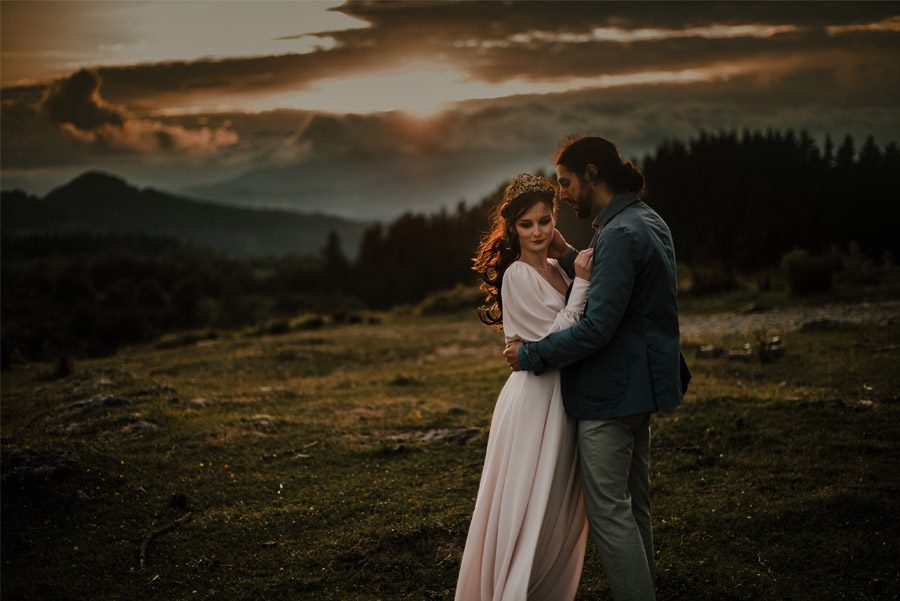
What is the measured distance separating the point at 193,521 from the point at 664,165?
6679 centimetres

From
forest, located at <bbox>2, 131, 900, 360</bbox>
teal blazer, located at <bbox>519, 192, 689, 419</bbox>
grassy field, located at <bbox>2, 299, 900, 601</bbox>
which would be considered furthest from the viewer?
forest, located at <bbox>2, 131, 900, 360</bbox>

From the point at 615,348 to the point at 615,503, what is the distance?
0.88 meters

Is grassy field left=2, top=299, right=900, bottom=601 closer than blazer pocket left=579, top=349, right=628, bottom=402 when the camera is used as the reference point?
No

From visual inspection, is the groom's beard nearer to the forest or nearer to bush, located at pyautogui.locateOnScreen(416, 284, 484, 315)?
the forest

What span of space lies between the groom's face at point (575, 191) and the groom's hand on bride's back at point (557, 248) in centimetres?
45

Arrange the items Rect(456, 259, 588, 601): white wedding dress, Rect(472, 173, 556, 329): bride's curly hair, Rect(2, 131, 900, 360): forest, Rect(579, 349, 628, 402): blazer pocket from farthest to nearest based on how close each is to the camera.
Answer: Rect(2, 131, 900, 360): forest
Rect(472, 173, 556, 329): bride's curly hair
Rect(456, 259, 588, 601): white wedding dress
Rect(579, 349, 628, 402): blazer pocket

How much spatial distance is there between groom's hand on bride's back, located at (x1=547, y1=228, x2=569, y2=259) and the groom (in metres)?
0.44

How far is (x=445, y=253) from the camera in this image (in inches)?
2785

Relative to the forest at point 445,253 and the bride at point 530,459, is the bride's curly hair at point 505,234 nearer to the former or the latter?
the bride at point 530,459

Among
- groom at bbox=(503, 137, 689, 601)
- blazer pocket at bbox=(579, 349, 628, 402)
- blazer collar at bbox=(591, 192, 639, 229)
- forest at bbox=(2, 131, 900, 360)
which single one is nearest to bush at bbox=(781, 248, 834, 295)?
forest at bbox=(2, 131, 900, 360)

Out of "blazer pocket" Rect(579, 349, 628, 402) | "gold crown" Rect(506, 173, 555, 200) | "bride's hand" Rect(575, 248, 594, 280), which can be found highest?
"gold crown" Rect(506, 173, 555, 200)

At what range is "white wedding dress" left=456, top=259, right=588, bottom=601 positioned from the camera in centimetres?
425

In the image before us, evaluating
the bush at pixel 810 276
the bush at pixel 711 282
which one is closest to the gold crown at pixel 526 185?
the bush at pixel 810 276

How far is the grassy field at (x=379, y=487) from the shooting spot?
217 inches
